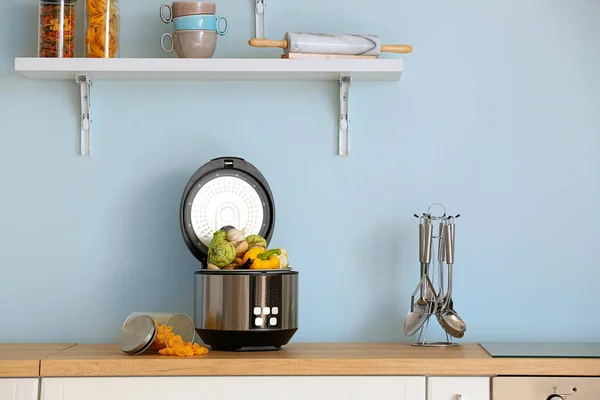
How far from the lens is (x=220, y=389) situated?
1851mm

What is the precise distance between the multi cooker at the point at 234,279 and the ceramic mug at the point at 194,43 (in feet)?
0.95

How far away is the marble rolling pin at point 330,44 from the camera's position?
214 cm

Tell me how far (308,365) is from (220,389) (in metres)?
0.20

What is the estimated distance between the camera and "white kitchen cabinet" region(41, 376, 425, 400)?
185 cm

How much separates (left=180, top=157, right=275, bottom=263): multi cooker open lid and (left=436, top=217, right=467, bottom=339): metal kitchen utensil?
46cm

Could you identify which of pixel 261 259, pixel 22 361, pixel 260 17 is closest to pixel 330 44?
pixel 260 17

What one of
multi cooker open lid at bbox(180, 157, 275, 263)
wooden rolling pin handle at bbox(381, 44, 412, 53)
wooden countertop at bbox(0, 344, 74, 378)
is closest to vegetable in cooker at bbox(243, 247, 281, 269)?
multi cooker open lid at bbox(180, 157, 275, 263)

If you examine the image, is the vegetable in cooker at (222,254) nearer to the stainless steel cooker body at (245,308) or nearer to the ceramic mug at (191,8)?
the stainless steel cooker body at (245,308)

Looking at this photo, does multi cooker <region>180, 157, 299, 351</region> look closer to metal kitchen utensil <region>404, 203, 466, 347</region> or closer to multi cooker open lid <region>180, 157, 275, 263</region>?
multi cooker open lid <region>180, 157, 275, 263</region>

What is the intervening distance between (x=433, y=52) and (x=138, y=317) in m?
1.09

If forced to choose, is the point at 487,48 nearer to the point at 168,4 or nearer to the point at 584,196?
the point at 584,196

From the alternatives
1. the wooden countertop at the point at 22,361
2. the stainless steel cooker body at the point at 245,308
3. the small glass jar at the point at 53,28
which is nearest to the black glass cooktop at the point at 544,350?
the stainless steel cooker body at the point at 245,308

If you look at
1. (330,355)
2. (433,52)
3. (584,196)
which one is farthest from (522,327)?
(433,52)

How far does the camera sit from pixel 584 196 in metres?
2.31
